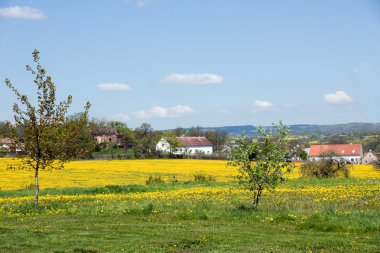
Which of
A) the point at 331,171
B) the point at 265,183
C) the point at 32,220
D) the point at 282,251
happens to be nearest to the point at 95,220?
the point at 32,220

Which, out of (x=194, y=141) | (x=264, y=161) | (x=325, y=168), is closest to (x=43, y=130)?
(x=264, y=161)

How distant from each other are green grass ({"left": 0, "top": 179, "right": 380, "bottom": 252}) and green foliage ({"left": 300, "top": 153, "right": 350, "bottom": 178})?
30461 millimetres

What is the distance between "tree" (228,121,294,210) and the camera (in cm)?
1994

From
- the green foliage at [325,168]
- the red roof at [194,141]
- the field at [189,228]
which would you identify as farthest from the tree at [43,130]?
the red roof at [194,141]

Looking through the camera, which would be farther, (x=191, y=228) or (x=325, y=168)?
(x=325, y=168)

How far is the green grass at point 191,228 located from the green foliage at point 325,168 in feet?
99.9

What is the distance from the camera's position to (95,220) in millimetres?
18250

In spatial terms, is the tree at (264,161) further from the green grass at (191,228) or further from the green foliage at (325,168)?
the green foliage at (325,168)

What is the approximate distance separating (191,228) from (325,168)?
37.9 meters

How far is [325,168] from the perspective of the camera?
51.0 m

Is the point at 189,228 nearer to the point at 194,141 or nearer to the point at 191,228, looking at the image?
the point at 191,228

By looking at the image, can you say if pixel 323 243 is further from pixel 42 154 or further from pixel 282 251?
pixel 42 154

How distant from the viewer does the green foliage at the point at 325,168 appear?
51.0 meters

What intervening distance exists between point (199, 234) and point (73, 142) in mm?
12297
